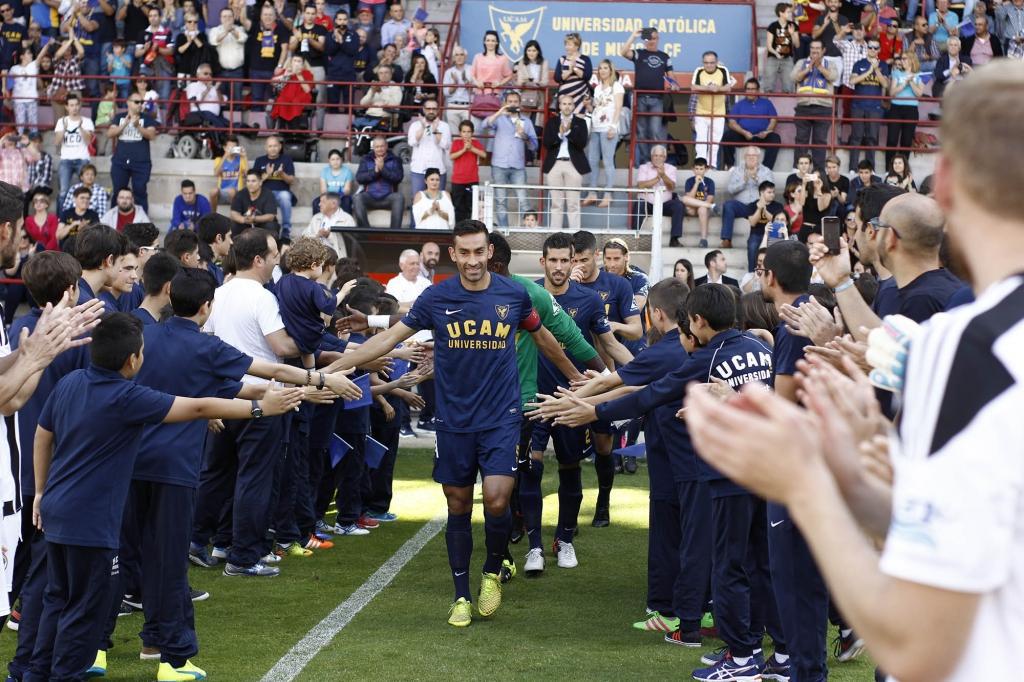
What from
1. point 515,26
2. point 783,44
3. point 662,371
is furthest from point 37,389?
point 515,26

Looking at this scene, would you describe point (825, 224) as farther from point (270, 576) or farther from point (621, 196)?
point (621, 196)

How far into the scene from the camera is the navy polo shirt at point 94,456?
530 centimetres

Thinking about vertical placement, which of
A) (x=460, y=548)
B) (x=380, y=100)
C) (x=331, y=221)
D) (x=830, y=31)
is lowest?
(x=460, y=548)

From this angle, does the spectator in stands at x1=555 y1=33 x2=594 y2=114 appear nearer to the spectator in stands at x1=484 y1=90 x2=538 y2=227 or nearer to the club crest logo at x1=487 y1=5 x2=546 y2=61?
the spectator in stands at x1=484 y1=90 x2=538 y2=227

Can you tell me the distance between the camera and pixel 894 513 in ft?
5.93

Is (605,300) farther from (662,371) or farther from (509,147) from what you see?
(509,147)

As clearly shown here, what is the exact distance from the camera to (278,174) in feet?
64.4

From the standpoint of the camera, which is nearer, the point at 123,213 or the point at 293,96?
the point at 123,213

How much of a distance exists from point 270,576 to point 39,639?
3468 millimetres

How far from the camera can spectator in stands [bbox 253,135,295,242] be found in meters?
19.4

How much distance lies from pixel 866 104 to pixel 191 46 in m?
11.6

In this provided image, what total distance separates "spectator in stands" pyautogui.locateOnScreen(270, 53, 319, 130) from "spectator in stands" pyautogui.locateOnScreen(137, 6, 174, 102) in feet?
7.02

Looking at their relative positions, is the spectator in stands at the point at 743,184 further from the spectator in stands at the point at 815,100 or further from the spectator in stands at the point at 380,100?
the spectator in stands at the point at 380,100

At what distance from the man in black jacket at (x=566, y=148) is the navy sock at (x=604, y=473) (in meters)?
8.38
